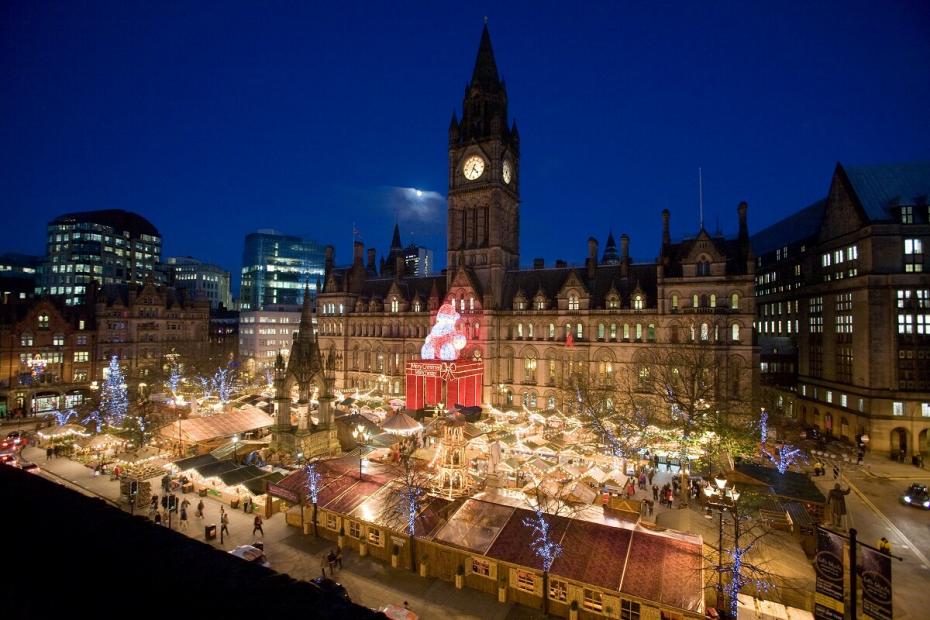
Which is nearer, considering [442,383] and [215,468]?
[215,468]

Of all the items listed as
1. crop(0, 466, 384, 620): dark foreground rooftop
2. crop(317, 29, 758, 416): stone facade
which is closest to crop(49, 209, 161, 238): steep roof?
crop(317, 29, 758, 416): stone facade

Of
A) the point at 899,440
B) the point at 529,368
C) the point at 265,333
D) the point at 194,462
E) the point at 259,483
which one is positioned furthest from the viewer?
the point at 265,333

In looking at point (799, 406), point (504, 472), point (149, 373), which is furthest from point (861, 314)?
point (149, 373)

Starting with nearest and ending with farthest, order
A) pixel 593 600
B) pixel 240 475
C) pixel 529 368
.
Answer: pixel 593 600 < pixel 240 475 < pixel 529 368

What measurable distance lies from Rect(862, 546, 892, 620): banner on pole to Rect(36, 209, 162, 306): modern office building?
5130 inches

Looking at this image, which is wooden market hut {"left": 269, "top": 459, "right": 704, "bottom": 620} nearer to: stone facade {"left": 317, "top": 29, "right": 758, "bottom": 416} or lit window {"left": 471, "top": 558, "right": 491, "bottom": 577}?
lit window {"left": 471, "top": 558, "right": 491, "bottom": 577}

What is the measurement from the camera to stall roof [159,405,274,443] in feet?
127

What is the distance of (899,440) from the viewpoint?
43.7m

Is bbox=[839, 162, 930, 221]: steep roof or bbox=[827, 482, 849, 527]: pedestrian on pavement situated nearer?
bbox=[827, 482, 849, 527]: pedestrian on pavement

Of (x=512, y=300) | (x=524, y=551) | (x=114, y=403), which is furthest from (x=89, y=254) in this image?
(x=524, y=551)

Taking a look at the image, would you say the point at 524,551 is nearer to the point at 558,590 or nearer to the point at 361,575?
the point at 558,590

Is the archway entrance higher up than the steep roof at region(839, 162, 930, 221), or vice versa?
the steep roof at region(839, 162, 930, 221)

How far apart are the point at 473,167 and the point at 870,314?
48.8m

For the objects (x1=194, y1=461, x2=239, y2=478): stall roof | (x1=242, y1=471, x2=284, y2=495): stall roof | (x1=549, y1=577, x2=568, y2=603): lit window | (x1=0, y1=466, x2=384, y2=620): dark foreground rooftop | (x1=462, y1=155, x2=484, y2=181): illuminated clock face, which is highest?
(x1=462, y1=155, x2=484, y2=181): illuminated clock face
